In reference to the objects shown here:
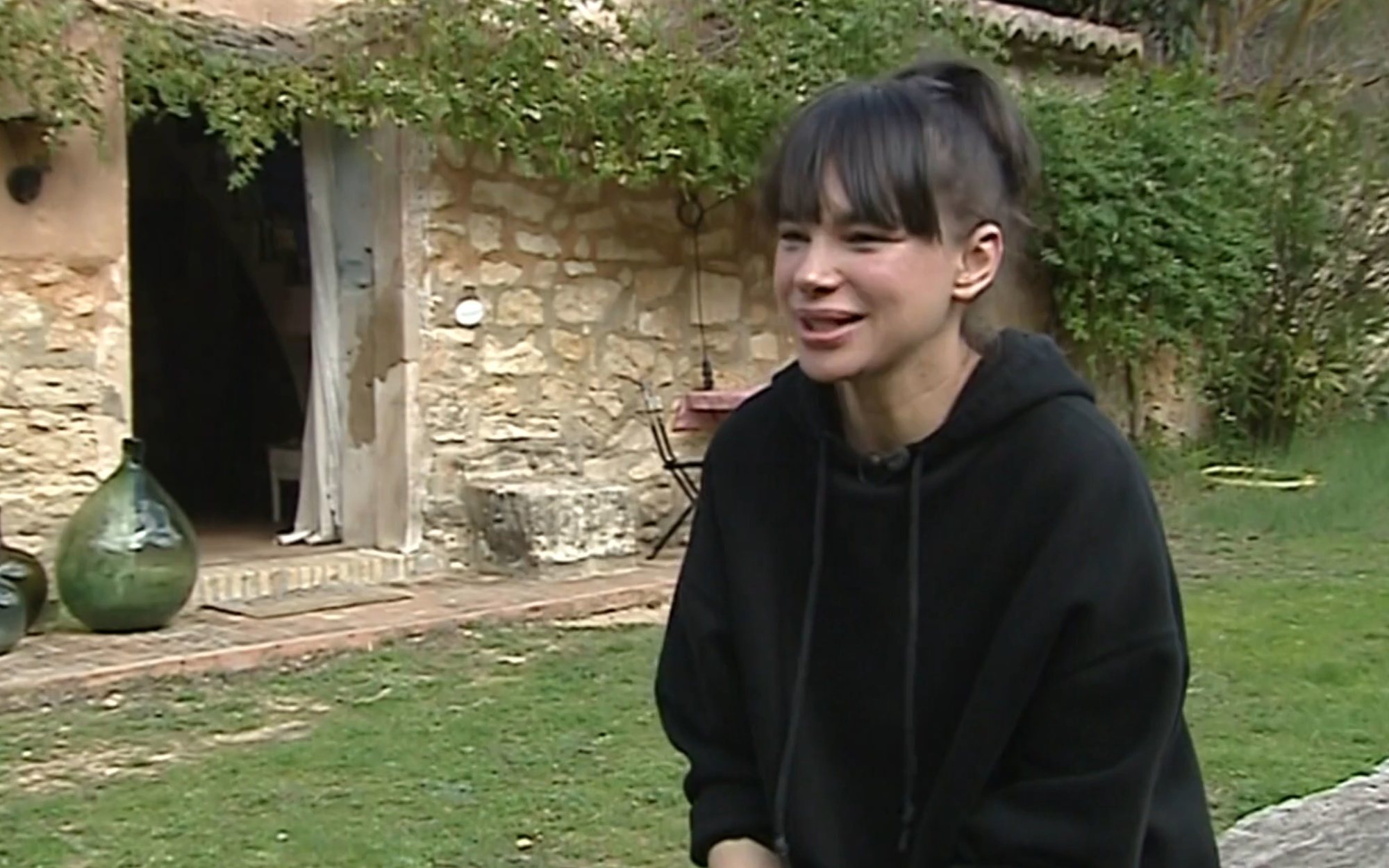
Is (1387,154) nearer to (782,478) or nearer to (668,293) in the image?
(668,293)

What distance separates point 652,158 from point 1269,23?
23.4ft

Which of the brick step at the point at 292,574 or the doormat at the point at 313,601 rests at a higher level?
the brick step at the point at 292,574

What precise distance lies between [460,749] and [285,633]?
5.31ft

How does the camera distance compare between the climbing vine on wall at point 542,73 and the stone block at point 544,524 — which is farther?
the stone block at point 544,524

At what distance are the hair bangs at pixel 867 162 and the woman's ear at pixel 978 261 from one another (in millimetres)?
38

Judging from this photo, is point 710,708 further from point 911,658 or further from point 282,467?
point 282,467

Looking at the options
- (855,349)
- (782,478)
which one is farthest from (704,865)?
(855,349)

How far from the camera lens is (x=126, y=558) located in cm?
593

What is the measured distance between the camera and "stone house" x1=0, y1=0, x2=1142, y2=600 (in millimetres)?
6344

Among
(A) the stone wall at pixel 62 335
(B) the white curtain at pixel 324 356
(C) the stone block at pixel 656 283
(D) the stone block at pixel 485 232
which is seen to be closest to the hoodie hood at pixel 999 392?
(A) the stone wall at pixel 62 335

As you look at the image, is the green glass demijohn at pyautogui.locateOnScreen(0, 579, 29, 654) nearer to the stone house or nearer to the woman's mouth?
the stone house

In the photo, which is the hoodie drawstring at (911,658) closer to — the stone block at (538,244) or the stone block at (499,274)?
the stone block at (499,274)

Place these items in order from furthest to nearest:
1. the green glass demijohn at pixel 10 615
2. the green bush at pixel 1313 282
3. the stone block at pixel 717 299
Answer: the green bush at pixel 1313 282, the stone block at pixel 717 299, the green glass demijohn at pixel 10 615

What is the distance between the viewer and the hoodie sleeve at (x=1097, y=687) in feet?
5.01
